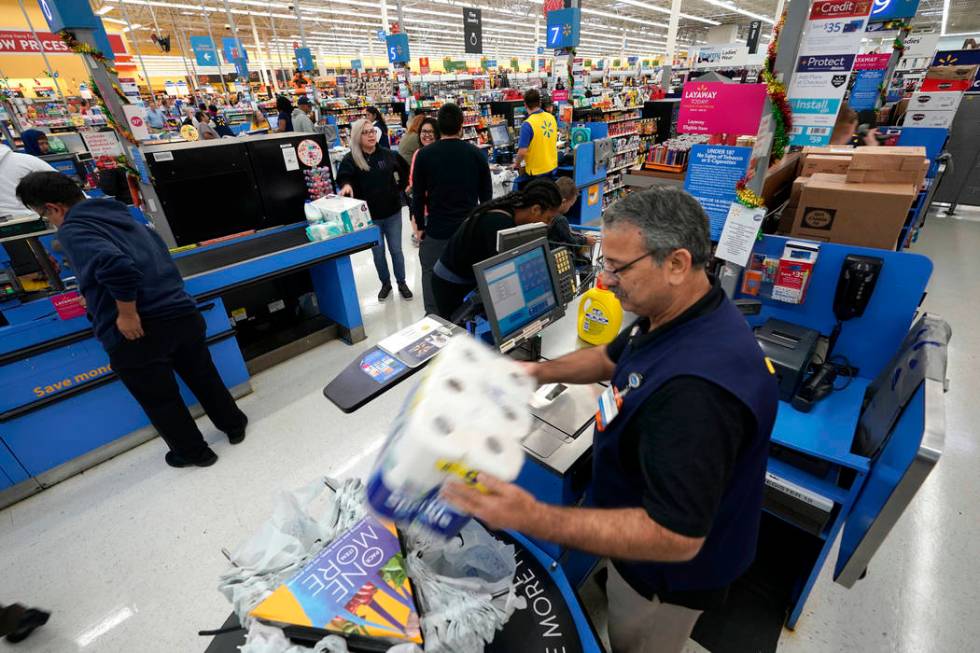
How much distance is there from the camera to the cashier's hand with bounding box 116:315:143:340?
220 centimetres

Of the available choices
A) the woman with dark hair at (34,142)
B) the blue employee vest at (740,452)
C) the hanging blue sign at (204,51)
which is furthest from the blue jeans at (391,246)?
the hanging blue sign at (204,51)

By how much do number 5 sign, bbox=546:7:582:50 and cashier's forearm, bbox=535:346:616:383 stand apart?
6538 mm

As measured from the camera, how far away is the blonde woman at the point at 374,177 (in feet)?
13.2

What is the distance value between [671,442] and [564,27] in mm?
7174

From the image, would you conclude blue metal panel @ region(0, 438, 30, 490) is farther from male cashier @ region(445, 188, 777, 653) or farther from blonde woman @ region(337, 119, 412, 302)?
male cashier @ region(445, 188, 777, 653)

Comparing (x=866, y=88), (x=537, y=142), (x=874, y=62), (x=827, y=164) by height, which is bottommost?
(x=537, y=142)

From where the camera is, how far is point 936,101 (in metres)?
5.93

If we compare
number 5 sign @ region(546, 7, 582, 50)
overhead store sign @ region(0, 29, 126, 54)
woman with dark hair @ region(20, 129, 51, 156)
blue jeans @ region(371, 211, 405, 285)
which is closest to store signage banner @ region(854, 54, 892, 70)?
number 5 sign @ region(546, 7, 582, 50)

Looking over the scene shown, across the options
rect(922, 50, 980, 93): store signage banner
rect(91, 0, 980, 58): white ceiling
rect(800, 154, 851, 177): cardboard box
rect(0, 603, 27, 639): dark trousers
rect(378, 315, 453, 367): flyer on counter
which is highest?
rect(91, 0, 980, 58): white ceiling

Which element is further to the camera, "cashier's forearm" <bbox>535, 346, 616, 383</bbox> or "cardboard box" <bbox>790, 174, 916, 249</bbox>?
"cardboard box" <bbox>790, 174, 916, 249</bbox>

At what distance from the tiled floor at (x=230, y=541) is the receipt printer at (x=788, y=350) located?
3.17 ft

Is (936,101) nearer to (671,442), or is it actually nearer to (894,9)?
(894,9)

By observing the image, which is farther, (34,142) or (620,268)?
(34,142)

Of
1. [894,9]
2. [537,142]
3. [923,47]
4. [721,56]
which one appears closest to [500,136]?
[537,142]
